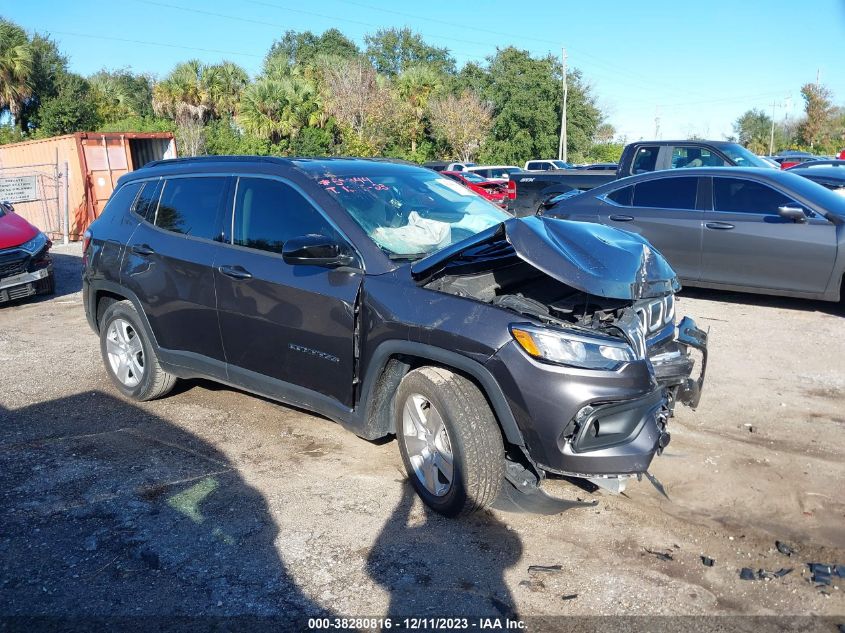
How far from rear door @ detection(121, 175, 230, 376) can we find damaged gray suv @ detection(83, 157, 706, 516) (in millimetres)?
15

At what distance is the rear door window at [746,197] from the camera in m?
8.14

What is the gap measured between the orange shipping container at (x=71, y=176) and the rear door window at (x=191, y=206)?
1415 cm

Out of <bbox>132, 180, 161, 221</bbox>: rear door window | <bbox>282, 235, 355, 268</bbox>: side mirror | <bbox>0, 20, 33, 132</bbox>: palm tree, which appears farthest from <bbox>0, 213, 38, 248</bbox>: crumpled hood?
<bbox>0, 20, 33, 132</bbox>: palm tree

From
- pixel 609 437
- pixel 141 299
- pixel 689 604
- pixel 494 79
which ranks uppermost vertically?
pixel 494 79

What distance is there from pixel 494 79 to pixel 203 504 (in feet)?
173

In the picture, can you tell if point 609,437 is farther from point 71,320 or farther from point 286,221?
point 71,320

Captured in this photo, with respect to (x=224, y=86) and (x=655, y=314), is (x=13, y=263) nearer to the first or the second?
(x=655, y=314)

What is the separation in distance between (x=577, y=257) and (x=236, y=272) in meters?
2.14

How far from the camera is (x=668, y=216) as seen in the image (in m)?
8.74

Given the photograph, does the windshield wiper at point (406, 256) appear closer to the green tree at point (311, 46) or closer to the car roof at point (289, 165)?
the car roof at point (289, 165)

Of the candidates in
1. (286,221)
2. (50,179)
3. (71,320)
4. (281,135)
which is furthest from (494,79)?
(286,221)

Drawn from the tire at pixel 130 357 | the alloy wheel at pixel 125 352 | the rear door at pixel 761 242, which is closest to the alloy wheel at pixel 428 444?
the tire at pixel 130 357

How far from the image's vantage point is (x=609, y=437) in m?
3.39

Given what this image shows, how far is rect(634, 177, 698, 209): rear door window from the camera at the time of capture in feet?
28.6
